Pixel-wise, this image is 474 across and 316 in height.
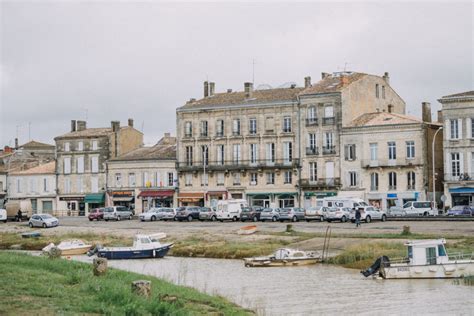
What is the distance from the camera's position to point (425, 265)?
3656 centimetres

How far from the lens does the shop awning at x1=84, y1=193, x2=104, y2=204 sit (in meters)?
89.3

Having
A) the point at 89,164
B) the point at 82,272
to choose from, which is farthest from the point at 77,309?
the point at 89,164

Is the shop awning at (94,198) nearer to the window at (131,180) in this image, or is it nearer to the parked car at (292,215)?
the window at (131,180)

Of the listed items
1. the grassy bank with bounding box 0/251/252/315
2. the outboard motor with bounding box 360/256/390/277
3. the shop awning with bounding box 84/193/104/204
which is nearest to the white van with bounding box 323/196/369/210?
the outboard motor with bounding box 360/256/390/277

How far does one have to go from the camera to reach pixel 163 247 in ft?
157

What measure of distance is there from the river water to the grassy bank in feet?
8.77

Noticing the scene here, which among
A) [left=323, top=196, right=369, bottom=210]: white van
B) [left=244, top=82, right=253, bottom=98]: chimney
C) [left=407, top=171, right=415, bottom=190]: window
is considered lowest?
[left=323, top=196, right=369, bottom=210]: white van

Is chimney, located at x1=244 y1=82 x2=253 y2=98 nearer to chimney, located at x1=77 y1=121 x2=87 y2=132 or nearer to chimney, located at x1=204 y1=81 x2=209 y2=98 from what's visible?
chimney, located at x1=204 y1=81 x2=209 y2=98

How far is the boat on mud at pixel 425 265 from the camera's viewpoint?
36.2 m

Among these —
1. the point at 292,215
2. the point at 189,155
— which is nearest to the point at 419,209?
the point at 292,215

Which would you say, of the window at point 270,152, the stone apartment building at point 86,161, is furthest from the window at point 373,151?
the stone apartment building at point 86,161

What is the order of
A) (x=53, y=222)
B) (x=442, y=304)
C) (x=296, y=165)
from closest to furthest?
(x=442, y=304)
(x=53, y=222)
(x=296, y=165)

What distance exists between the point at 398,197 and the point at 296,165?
10.2 metres

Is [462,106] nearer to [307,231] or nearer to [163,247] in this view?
[307,231]
